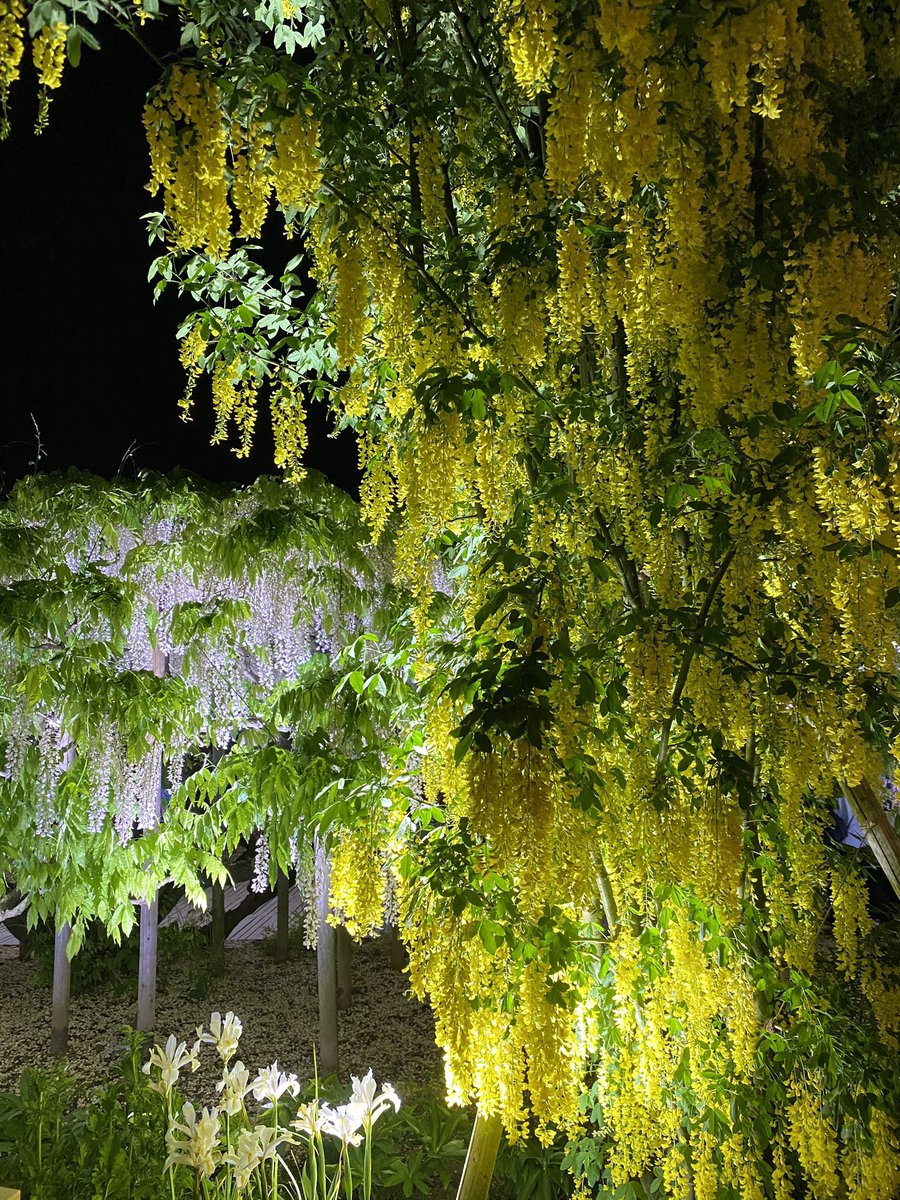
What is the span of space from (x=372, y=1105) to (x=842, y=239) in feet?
8.73

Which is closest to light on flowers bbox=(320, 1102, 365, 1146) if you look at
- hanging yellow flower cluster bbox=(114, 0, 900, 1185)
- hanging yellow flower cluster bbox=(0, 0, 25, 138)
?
hanging yellow flower cluster bbox=(114, 0, 900, 1185)

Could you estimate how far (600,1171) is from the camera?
3.30m

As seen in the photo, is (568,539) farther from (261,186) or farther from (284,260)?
(284,260)

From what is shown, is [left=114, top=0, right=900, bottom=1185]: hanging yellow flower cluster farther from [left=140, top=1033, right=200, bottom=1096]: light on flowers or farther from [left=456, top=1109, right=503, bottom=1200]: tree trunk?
[left=140, top=1033, right=200, bottom=1096]: light on flowers

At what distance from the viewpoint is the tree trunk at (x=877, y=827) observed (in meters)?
2.69

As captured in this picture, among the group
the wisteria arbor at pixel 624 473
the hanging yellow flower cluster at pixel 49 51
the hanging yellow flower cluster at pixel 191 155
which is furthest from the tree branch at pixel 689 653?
the hanging yellow flower cluster at pixel 49 51

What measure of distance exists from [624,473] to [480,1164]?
1987 mm

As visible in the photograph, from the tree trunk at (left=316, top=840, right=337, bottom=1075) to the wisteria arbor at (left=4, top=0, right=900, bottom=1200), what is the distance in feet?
6.53

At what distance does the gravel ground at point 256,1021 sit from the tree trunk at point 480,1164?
2.02m

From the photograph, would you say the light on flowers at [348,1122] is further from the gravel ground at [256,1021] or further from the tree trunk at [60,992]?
the tree trunk at [60,992]

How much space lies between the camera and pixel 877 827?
270 centimetres

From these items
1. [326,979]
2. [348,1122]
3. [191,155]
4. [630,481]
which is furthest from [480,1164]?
[191,155]

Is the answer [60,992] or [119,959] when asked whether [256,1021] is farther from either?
[119,959]

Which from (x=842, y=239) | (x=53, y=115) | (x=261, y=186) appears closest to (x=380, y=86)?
(x=261, y=186)
